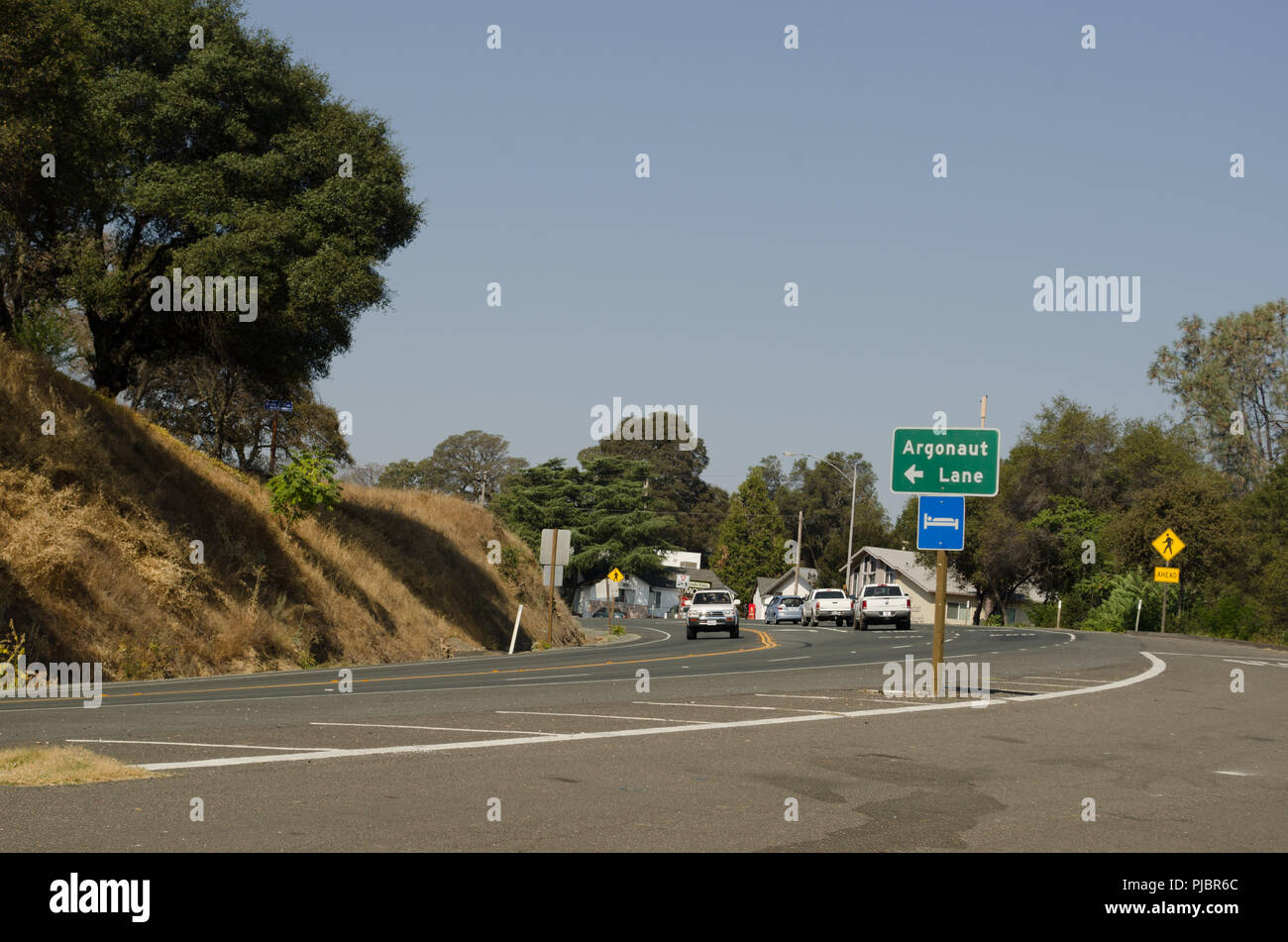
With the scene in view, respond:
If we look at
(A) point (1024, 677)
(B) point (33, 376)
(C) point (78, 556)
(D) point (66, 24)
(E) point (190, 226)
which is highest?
(D) point (66, 24)

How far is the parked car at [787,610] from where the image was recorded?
70.2 m

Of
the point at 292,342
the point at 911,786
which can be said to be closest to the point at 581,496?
the point at 292,342

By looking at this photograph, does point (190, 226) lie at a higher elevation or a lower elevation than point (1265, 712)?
higher

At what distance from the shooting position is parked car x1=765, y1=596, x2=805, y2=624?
70.2 metres

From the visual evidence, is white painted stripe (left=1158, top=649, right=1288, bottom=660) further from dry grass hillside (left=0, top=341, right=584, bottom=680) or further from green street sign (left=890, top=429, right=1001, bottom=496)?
dry grass hillside (left=0, top=341, right=584, bottom=680)

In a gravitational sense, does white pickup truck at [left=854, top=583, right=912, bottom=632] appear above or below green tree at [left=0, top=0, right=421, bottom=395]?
below

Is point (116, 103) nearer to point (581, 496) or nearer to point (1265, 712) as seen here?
point (1265, 712)

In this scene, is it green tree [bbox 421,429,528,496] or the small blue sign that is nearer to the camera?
the small blue sign

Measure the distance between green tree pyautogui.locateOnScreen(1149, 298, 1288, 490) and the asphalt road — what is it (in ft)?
231

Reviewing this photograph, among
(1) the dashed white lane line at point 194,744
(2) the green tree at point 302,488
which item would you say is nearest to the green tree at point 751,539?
(2) the green tree at point 302,488

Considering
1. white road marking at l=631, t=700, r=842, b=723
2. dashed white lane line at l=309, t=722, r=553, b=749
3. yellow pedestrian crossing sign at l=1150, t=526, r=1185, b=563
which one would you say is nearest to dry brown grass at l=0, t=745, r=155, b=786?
dashed white lane line at l=309, t=722, r=553, b=749

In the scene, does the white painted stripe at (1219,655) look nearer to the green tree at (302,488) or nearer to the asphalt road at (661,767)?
the asphalt road at (661,767)
